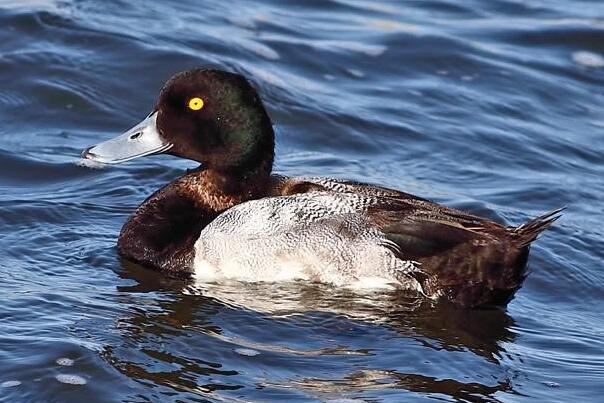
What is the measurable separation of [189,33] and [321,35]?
4.47 feet

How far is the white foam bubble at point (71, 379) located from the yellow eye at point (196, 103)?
232 centimetres

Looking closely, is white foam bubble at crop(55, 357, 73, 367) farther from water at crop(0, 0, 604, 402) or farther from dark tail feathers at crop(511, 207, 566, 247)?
dark tail feathers at crop(511, 207, 566, 247)

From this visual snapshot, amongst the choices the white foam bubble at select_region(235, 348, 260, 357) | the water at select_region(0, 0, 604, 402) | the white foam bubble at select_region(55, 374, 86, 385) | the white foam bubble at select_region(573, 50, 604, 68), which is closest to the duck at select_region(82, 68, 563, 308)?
the water at select_region(0, 0, 604, 402)

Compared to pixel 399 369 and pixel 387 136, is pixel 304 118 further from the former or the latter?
pixel 399 369

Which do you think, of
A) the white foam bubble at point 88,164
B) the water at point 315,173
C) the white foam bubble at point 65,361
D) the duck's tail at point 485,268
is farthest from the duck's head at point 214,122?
the white foam bubble at point 65,361

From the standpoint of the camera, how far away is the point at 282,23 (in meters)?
13.3

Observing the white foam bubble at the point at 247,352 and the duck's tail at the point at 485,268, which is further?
the duck's tail at the point at 485,268

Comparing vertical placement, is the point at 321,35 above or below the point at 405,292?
above

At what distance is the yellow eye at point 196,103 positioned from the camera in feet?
26.7

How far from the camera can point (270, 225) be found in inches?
302

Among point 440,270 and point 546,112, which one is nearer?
point 440,270

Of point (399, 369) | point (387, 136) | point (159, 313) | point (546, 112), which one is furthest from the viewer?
point (546, 112)

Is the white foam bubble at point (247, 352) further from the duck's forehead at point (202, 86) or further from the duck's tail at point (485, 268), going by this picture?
the duck's forehead at point (202, 86)

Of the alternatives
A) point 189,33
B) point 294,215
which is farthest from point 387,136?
point 294,215
